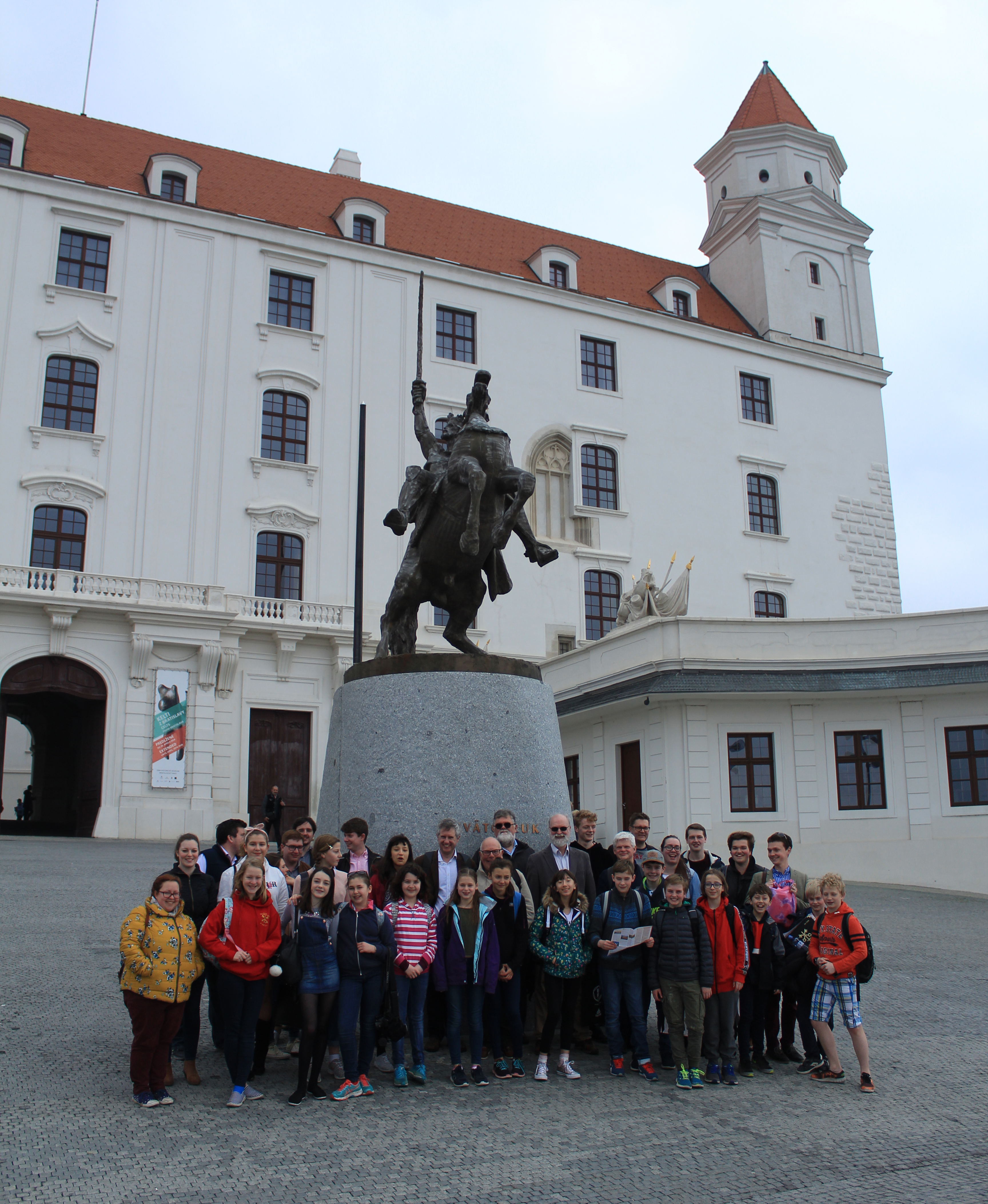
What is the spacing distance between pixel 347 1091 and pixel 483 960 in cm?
104

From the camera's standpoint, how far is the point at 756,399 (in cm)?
3862

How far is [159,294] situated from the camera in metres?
29.5

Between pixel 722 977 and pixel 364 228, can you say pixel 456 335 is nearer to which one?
pixel 364 228

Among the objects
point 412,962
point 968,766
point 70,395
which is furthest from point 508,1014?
point 70,395

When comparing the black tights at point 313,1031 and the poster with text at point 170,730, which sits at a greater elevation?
the poster with text at point 170,730

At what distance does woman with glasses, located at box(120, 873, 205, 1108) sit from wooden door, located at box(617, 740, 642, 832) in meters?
17.5

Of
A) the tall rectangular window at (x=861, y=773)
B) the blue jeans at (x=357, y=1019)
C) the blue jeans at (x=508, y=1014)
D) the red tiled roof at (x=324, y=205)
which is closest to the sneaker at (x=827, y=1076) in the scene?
the blue jeans at (x=508, y=1014)

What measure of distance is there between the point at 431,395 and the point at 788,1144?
28.4 m

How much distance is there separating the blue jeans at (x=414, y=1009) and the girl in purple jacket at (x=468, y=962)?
0.43 feet

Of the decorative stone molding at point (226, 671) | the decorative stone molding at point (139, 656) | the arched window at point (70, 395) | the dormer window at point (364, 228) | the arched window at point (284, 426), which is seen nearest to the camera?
the decorative stone molding at point (139, 656)

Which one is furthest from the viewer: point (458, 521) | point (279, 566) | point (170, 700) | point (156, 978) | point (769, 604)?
point (769, 604)

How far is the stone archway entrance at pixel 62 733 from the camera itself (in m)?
25.8

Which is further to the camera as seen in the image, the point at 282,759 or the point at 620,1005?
the point at 282,759

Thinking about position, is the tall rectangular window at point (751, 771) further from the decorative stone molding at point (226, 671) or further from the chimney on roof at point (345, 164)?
the chimney on roof at point (345, 164)
